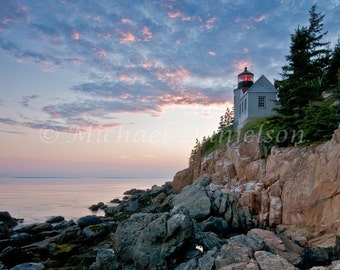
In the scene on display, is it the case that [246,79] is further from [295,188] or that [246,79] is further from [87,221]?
[87,221]

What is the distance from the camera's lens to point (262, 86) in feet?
98.6

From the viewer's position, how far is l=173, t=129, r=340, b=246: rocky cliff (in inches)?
521

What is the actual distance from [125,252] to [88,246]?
526cm

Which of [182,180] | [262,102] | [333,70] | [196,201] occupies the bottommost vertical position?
[196,201]

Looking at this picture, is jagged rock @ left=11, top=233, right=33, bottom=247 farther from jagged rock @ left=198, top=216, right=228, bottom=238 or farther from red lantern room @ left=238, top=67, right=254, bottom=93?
red lantern room @ left=238, top=67, right=254, bottom=93

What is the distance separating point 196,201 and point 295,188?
7133 mm

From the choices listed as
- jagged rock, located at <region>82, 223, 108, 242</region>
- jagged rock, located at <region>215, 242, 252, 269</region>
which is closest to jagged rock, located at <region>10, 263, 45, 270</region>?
jagged rock, located at <region>82, 223, 108, 242</region>

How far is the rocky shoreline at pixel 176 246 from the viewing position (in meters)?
10.0

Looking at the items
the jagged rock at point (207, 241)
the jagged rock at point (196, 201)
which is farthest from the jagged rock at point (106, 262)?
the jagged rock at point (196, 201)

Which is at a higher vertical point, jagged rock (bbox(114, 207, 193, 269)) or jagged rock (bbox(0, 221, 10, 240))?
jagged rock (bbox(114, 207, 193, 269))

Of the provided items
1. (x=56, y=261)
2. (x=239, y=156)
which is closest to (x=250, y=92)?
(x=239, y=156)

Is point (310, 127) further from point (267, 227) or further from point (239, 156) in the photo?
point (239, 156)

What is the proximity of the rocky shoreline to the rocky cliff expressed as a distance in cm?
67

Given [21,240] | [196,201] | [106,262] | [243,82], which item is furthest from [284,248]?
[243,82]
